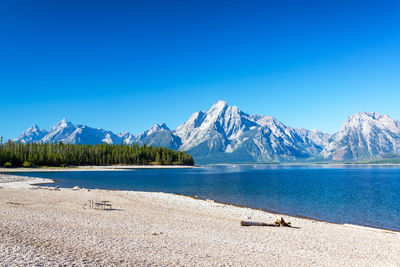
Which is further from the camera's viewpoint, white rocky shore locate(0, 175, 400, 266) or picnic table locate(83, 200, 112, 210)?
picnic table locate(83, 200, 112, 210)

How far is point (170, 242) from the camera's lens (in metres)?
20.8

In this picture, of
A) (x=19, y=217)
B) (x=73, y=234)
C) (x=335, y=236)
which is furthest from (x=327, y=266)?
(x=19, y=217)

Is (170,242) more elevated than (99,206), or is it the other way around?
(99,206)

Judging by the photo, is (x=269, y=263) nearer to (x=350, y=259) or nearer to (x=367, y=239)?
(x=350, y=259)

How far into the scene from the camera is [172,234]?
23.8 m

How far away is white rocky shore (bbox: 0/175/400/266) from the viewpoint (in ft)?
52.7

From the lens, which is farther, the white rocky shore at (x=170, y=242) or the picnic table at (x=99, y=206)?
the picnic table at (x=99, y=206)

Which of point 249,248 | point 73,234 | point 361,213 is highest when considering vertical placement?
Result: point 73,234

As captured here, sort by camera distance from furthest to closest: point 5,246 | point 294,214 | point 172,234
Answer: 1. point 294,214
2. point 172,234
3. point 5,246

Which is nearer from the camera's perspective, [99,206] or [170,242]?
[170,242]

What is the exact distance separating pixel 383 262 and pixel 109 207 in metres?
30.2

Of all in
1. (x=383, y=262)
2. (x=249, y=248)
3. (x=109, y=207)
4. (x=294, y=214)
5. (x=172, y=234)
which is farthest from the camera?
(x=294, y=214)

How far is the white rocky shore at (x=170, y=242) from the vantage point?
16.1m

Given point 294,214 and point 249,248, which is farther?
point 294,214
